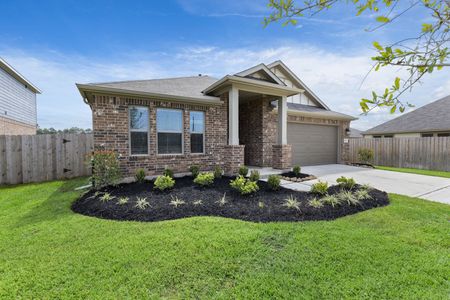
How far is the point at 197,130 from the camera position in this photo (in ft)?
27.6

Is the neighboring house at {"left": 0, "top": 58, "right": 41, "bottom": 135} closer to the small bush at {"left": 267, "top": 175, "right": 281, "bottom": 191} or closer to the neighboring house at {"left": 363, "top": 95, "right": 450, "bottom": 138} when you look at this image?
the small bush at {"left": 267, "top": 175, "right": 281, "bottom": 191}

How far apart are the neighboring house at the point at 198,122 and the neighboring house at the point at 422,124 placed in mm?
10639

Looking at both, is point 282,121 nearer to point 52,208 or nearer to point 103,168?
point 103,168

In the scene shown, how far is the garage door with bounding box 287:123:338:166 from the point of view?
11161 millimetres

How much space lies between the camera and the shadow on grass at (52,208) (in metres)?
4.16

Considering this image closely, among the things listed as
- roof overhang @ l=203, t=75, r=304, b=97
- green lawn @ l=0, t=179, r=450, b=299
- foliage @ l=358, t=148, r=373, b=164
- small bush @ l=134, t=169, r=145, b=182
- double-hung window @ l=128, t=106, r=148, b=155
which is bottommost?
green lawn @ l=0, t=179, r=450, b=299

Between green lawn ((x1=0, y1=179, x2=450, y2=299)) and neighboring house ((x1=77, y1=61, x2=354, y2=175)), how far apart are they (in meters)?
3.62

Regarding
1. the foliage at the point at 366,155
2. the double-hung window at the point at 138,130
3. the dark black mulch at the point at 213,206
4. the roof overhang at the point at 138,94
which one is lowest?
the dark black mulch at the point at 213,206

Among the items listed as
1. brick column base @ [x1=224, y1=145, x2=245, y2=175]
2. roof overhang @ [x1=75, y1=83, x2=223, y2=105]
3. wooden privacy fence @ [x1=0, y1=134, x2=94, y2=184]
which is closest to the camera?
roof overhang @ [x1=75, y1=83, x2=223, y2=105]

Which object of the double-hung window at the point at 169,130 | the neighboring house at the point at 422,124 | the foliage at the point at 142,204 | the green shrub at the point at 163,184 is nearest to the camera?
the foliage at the point at 142,204

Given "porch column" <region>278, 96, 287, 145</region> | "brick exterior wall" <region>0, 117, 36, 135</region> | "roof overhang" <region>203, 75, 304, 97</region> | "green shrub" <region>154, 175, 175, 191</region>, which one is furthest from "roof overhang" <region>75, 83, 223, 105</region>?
"brick exterior wall" <region>0, 117, 36, 135</region>

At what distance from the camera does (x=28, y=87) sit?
15.6 metres

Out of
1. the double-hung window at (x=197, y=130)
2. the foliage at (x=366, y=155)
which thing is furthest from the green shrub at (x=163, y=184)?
the foliage at (x=366, y=155)

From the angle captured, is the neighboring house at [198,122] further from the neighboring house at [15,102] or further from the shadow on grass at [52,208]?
the neighboring house at [15,102]
